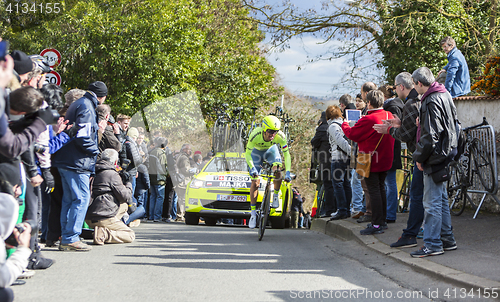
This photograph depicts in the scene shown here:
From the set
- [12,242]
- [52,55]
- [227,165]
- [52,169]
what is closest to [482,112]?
[227,165]

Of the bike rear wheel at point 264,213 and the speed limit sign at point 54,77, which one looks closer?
the bike rear wheel at point 264,213

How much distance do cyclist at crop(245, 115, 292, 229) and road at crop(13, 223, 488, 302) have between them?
4.75ft

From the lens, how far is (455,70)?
26.3 ft

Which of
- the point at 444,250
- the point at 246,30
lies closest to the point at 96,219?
the point at 444,250

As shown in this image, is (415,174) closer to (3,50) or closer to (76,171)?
(76,171)

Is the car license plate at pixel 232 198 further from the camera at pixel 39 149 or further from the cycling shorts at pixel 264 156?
the camera at pixel 39 149

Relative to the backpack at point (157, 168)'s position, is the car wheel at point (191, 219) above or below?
below

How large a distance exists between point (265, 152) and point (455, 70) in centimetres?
357

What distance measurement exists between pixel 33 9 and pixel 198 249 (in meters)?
20.2

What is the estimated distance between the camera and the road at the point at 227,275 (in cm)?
461

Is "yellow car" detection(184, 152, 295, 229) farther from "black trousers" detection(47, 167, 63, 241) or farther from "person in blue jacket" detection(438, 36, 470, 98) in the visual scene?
"black trousers" detection(47, 167, 63, 241)

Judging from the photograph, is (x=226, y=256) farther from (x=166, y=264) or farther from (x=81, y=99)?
(x=81, y=99)

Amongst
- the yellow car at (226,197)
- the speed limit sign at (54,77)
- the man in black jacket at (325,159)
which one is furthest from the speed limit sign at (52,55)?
the man in black jacket at (325,159)

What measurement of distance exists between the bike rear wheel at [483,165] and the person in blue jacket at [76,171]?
597 cm
